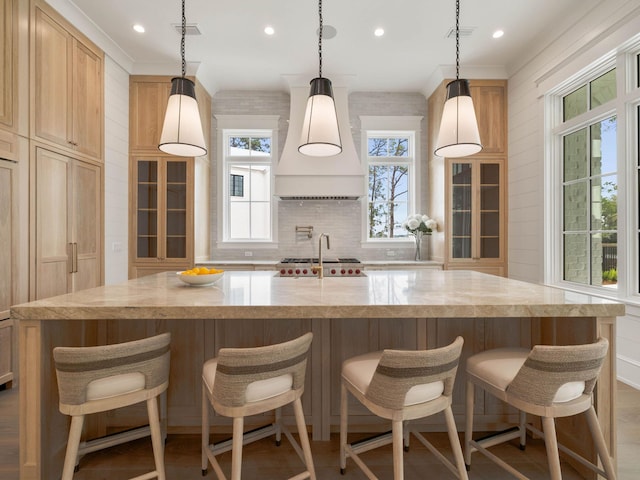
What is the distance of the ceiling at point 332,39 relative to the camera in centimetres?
321

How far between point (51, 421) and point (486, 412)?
218cm

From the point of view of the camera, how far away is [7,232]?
264 cm

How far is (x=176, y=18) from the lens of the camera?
11.1 ft

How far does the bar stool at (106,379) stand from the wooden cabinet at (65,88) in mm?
2424

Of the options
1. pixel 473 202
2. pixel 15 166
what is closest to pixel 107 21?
pixel 15 166

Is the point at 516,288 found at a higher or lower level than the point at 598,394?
higher

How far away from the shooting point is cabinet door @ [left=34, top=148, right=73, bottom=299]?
292cm

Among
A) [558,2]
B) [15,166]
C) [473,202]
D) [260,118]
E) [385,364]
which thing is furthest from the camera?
[260,118]

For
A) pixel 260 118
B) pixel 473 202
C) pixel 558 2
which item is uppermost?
pixel 558 2

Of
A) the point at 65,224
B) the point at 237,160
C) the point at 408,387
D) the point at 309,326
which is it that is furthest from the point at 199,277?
the point at 237,160

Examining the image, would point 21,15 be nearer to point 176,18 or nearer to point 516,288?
point 176,18

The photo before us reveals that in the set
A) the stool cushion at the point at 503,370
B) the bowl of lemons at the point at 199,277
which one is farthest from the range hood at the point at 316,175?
the stool cushion at the point at 503,370

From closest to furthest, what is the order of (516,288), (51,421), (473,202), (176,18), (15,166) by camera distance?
1. (51,421)
2. (516,288)
3. (15,166)
4. (176,18)
5. (473,202)

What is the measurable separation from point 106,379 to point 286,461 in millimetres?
955
